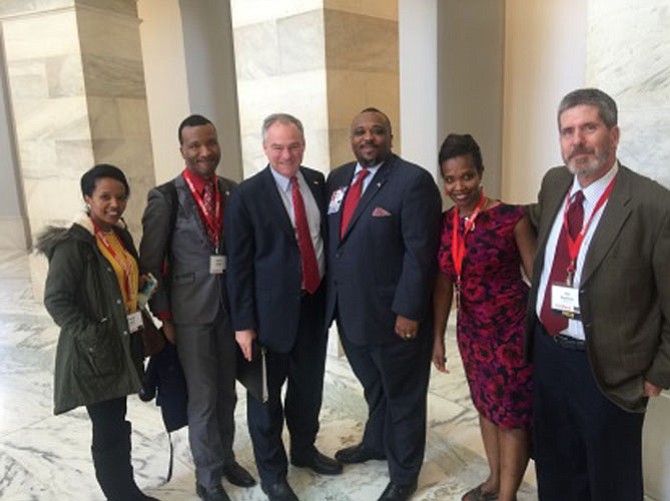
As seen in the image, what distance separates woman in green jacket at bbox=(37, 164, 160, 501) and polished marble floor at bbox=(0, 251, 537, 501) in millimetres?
744

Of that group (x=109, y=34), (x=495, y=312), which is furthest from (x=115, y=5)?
(x=495, y=312)

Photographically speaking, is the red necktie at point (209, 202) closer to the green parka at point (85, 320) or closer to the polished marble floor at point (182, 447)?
the green parka at point (85, 320)

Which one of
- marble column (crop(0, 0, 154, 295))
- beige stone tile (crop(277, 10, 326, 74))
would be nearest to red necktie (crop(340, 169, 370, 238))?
beige stone tile (crop(277, 10, 326, 74))

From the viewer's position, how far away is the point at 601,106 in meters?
1.71

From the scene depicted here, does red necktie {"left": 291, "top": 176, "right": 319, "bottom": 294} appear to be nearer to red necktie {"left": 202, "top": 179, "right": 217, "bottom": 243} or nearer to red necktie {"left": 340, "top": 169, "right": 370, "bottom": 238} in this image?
red necktie {"left": 340, "top": 169, "right": 370, "bottom": 238}

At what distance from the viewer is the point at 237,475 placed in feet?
9.35

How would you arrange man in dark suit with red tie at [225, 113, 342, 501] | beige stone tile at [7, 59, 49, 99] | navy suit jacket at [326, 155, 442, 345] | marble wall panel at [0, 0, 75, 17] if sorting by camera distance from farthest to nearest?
1. beige stone tile at [7, 59, 49, 99]
2. marble wall panel at [0, 0, 75, 17]
3. man in dark suit with red tie at [225, 113, 342, 501]
4. navy suit jacket at [326, 155, 442, 345]

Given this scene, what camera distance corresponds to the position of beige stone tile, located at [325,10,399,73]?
3877mm

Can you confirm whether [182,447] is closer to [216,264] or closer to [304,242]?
[216,264]

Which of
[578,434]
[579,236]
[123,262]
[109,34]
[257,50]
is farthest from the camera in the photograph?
[109,34]

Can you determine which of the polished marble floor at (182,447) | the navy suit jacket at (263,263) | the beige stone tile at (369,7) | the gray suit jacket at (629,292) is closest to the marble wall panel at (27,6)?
the beige stone tile at (369,7)

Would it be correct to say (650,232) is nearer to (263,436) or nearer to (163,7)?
(263,436)

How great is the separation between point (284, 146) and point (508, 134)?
12.5 ft

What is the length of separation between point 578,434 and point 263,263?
4.43 ft
